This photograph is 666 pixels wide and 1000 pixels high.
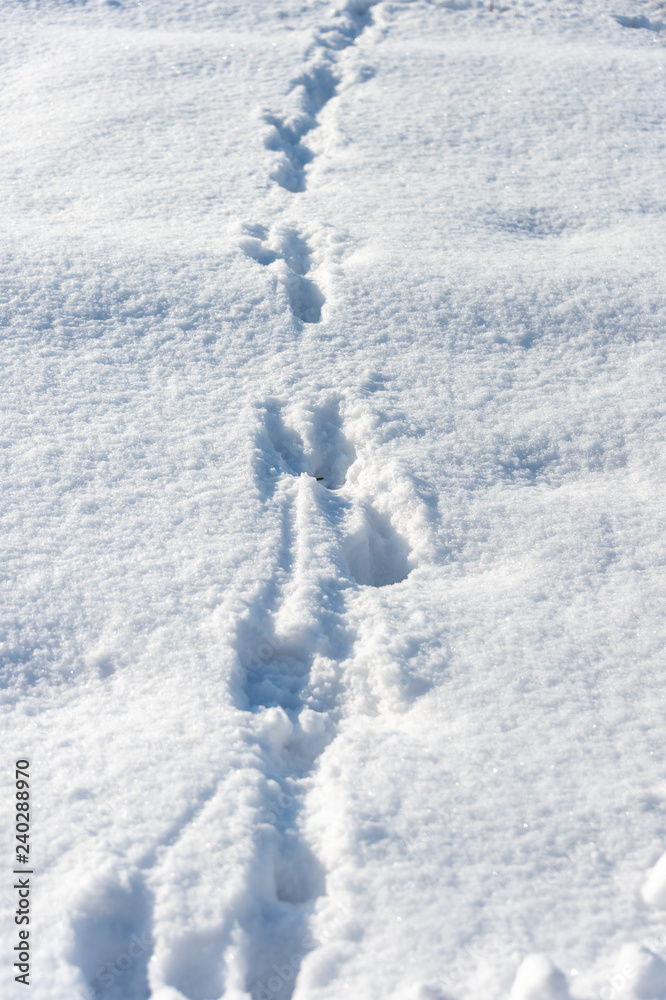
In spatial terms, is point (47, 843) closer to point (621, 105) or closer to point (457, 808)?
point (457, 808)

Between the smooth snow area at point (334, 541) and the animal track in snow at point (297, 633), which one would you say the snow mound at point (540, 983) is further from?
the animal track in snow at point (297, 633)

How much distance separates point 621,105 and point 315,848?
390cm

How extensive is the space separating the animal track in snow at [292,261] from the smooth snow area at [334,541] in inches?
0.6

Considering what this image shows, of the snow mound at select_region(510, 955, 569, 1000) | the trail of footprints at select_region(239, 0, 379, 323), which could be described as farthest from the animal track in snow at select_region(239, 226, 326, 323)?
the snow mound at select_region(510, 955, 569, 1000)

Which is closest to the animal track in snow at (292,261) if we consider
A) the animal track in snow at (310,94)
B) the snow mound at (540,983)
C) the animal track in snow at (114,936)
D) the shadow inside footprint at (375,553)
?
the animal track in snow at (310,94)

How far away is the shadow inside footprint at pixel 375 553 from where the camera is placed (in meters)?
2.01

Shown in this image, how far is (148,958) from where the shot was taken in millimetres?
1312

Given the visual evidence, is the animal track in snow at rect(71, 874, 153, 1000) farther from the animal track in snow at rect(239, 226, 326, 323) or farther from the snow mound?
the animal track in snow at rect(239, 226, 326, 323)

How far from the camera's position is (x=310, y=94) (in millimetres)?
3889

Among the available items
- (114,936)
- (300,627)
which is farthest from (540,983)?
(300,627)

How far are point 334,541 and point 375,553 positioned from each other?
139 mm

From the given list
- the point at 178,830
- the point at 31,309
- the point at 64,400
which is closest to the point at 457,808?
the point at 178,830

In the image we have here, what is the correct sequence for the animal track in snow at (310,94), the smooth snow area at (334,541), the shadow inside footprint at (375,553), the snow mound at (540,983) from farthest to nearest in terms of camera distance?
the animal track in snow at (310,94), the shadow inside footprint at (375,553), the smooth snow area at (334,541), the snow mound at (540,983)

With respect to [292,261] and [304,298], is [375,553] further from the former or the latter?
[292,261]
